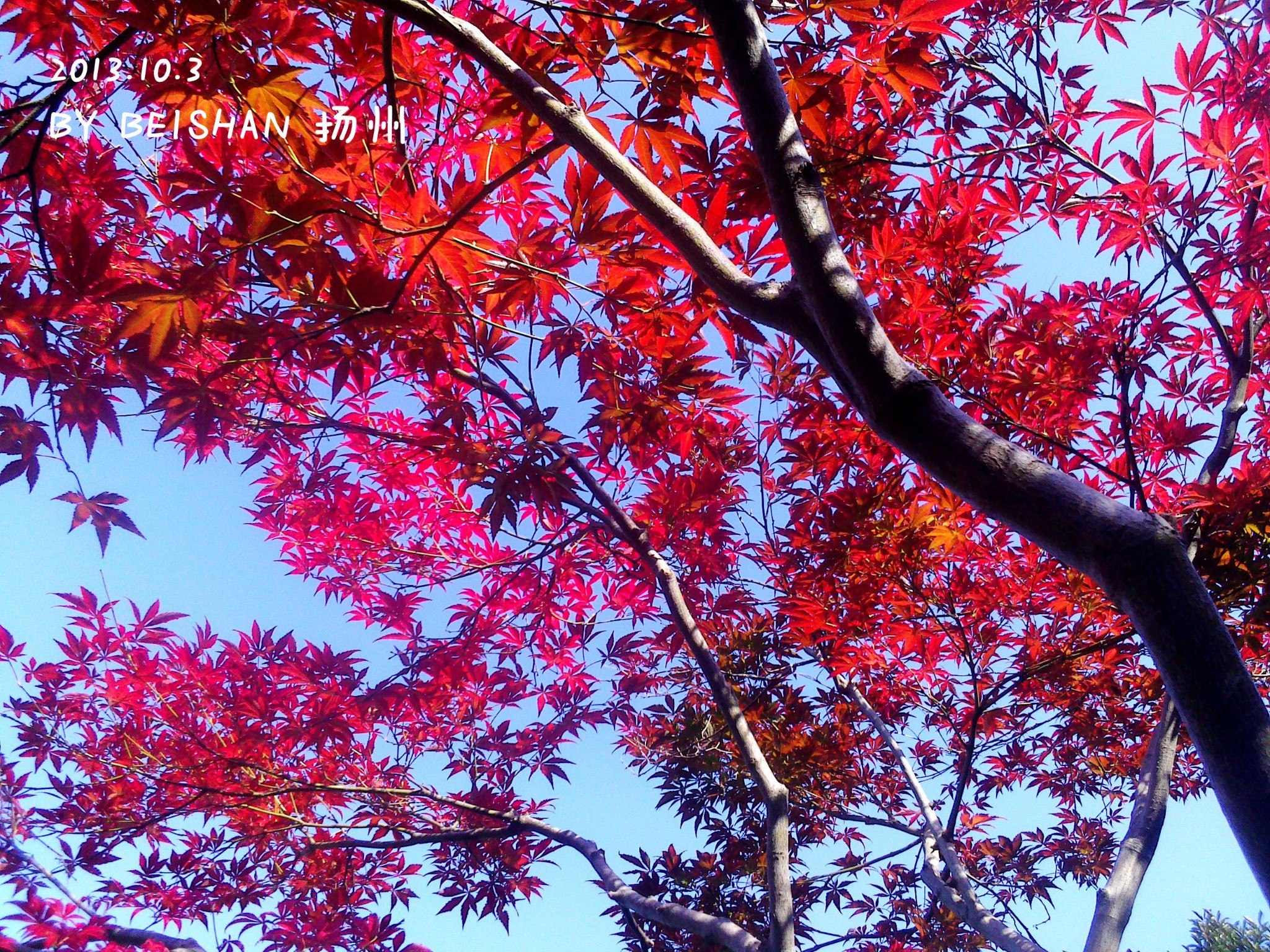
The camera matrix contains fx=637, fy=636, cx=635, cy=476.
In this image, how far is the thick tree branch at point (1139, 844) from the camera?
2213mm

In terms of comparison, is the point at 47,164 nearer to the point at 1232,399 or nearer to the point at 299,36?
the point at 299,36

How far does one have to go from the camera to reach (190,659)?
3734 millimetres

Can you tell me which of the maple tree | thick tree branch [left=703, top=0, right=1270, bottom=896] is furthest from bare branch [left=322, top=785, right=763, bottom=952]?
thick tree branch [left=703, top=0, right=1270, bottom=896]

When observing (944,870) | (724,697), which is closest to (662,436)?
(724,697)

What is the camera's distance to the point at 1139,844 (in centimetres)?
237

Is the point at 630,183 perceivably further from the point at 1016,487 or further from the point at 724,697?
the point at 724,697

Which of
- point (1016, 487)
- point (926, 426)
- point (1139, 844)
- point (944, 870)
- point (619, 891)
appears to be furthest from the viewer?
point (944, 870)

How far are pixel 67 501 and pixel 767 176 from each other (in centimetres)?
235

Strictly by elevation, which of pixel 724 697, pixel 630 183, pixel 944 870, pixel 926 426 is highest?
pixel 630 183

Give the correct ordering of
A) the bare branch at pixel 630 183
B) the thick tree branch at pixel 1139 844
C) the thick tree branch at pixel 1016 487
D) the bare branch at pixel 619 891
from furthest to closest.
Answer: the bare branch at pixel 619 891, the thick tree branch at pixel 1139 844, the bare branch at pixel 630 183, the thick tree branch at pixel 1016 487

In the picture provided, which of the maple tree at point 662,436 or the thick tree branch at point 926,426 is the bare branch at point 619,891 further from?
the thick tree branch at point 926,426

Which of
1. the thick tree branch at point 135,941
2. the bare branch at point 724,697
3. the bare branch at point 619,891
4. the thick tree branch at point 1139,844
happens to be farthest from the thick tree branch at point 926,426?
the thick tree branch at point 135,941

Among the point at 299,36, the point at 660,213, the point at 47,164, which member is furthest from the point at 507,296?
the point at 47,164

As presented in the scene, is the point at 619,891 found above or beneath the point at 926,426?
beneath
